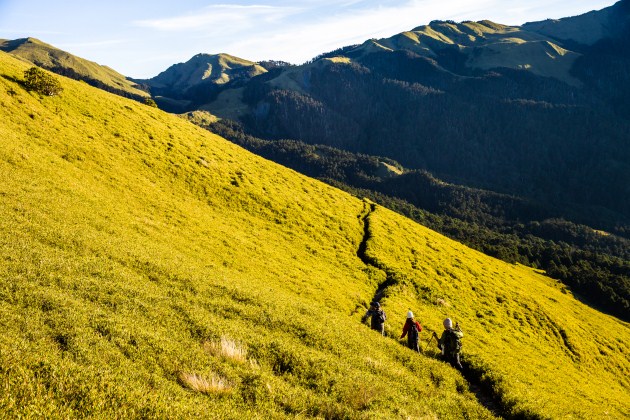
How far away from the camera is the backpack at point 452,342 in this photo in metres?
25.0

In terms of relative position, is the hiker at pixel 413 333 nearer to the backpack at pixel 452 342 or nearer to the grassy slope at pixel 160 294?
the backpack at pixel 452 342

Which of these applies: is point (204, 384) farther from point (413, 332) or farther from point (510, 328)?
point (510, 328)

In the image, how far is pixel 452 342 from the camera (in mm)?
25156

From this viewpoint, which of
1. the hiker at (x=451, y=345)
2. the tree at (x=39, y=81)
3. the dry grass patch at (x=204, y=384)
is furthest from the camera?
the tree at (x=39, y=81)

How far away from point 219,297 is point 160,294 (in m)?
3.68

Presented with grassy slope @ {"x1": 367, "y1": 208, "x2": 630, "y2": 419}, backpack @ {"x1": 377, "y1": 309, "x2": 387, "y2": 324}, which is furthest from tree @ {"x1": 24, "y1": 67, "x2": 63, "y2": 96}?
backpack @ {"x1": 377, "y1": 309, "x2": 387, "y2": 324}

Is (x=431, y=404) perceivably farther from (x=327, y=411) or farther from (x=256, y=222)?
(x=256, y=222)

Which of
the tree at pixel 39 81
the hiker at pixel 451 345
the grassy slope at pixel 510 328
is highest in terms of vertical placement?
the tree at pixel 39 81

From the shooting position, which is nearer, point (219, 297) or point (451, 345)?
point (219, 297)

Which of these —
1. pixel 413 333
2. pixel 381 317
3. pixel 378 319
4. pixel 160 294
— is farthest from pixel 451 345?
pixel 160 294

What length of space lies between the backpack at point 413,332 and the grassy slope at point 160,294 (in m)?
2.91

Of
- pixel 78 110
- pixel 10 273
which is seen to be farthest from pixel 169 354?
pixel 78 110

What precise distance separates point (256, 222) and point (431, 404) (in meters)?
34.0

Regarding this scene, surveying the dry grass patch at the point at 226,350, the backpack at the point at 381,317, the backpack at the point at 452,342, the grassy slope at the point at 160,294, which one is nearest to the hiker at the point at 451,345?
the backpack at the point at 452,342
